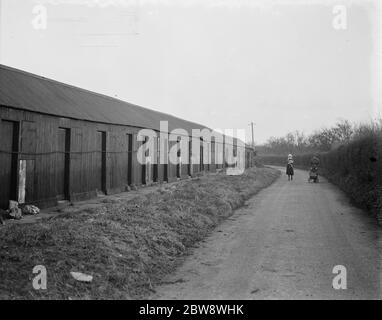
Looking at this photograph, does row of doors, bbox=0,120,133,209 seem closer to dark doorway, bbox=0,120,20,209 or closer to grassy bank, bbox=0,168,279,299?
dark doorway, bbox=0,120,20,209

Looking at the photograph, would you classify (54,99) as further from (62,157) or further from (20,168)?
(20,168)

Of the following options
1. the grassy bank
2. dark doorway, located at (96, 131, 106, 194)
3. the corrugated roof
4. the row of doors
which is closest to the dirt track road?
A: the grassy bank

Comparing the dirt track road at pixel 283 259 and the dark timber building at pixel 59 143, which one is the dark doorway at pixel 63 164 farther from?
the dirt track road at pixel 283 259

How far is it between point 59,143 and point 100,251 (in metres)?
8.16

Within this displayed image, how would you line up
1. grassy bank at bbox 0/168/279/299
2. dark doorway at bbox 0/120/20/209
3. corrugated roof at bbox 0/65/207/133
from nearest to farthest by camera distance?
grassy bank at bbox 0/168/279/299, dark doorway at bbox 0/120/20/209, corrugated roof at bbox 0/65/207/133

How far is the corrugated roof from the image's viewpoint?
476 inches

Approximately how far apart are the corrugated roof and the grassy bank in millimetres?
4787

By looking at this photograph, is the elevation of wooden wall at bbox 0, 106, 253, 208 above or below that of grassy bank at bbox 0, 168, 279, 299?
above

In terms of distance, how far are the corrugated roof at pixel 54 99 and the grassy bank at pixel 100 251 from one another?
479 cm

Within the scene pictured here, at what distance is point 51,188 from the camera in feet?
42.3

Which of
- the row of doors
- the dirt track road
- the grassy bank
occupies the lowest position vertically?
the dirt track road

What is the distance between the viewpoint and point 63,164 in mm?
13727

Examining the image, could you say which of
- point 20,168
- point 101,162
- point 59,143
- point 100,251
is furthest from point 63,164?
point 100,251
